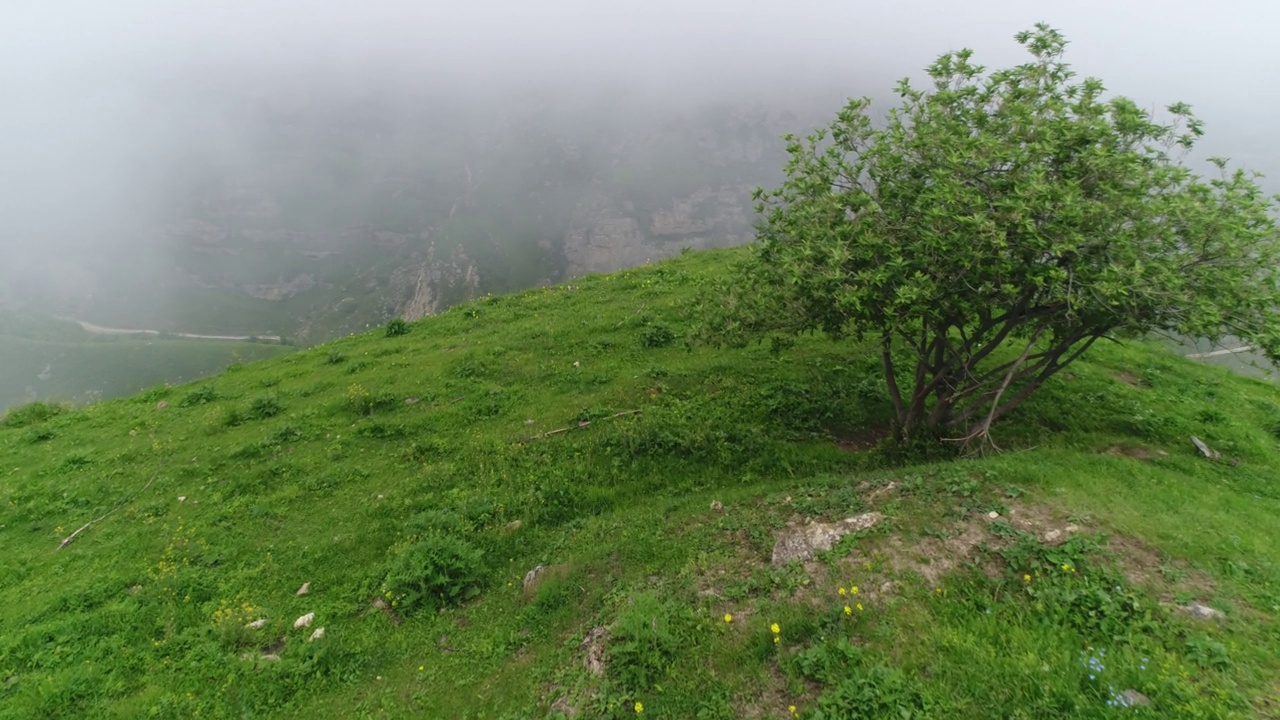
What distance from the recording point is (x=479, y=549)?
12.6 m

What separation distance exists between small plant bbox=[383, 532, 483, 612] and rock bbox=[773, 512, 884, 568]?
587cm

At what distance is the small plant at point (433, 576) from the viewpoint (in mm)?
11578

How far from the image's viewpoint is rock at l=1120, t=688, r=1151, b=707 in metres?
6.04

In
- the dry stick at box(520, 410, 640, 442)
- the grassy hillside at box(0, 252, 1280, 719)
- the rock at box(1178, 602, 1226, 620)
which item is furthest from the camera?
the dry stick at box(520, 410, 640, 442)

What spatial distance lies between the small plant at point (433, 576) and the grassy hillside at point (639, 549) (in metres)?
0.06

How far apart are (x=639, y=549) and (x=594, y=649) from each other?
8.58 ft

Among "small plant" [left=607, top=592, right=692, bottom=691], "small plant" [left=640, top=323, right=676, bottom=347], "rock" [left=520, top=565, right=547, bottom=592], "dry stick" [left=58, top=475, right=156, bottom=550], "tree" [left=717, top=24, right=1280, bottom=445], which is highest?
"tree" [left=717, top=24, right=1280, bottom=445]

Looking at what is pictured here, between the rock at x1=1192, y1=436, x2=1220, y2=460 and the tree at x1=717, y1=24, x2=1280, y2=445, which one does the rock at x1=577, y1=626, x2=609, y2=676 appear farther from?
the rock at x1=1192, y1=436, x2=1220, y2=460

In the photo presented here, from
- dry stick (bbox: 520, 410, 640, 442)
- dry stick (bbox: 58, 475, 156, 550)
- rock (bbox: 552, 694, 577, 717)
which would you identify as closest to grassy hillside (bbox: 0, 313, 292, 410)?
dry stick (bbox: 58, 475, 156, 550)

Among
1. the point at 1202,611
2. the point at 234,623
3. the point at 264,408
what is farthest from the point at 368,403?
the point at 1202,611

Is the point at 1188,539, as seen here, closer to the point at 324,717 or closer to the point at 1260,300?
A: the point at 1260,300

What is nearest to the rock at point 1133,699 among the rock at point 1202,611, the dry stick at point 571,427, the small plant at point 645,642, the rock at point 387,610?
the rock at point 1202,611

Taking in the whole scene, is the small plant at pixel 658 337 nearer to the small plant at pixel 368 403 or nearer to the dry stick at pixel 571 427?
the dry stick at pixel 571 427

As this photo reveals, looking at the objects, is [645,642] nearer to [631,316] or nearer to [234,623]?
[234,623]
